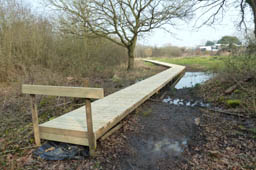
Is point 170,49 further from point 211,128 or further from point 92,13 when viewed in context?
point 211,128

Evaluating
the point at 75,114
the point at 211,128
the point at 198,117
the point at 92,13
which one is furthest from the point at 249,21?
the point at 92,13

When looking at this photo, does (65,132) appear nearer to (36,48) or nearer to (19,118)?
(19,118)

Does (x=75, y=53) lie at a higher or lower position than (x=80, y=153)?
higher

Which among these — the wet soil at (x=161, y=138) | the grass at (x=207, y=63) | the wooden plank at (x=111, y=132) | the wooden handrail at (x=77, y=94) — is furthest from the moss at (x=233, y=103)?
the wooden handrail at (x=77, y=94)

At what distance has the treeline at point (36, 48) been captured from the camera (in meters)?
7.05

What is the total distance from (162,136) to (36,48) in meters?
7.32

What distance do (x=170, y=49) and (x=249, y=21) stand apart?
30644 mm

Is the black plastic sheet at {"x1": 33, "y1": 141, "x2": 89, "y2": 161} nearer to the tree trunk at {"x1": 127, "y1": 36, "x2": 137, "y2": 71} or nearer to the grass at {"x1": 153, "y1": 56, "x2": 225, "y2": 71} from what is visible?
the grass at {"x1": 153, "y1": 56, "x2": 225, "y2": 71}

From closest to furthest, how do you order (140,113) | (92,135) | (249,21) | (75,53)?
(92,135) → (140,113) → (249,21) → (75,53)

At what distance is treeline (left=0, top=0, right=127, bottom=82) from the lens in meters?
7.05

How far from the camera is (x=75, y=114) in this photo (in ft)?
12.4

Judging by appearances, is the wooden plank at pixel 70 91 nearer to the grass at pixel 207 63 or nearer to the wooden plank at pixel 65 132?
the wooden plank at pixel 65 132

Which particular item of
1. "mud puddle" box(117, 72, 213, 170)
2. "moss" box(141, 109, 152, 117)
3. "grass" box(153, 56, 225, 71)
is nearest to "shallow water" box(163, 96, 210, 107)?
"mud puddle" box(117, 72, 213, 170)

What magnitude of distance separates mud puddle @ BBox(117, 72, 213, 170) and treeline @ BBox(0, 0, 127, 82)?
191 inches
